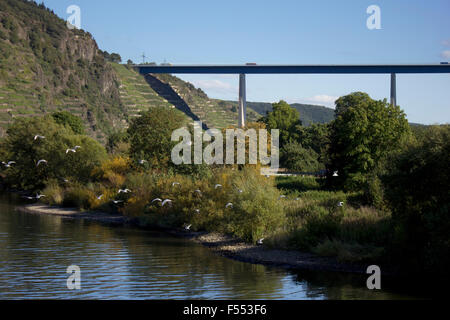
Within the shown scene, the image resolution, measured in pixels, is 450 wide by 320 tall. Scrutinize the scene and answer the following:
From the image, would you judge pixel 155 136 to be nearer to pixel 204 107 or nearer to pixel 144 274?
pixel 144 274

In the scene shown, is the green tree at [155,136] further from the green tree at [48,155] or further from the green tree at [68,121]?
the green tree at [68,121]

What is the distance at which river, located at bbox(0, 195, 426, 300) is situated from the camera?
18984 mm

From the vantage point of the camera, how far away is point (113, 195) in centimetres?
4506

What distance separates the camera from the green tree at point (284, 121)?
287ft

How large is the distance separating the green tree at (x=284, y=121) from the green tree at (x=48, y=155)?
37.6m

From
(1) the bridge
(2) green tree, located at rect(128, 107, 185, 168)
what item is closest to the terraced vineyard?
(1) the bridge

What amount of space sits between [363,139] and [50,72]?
9670 centimetres

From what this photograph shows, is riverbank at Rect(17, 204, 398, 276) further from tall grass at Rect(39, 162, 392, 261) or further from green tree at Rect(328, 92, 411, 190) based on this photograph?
green tree at Rect(328, 92, 411, 190)

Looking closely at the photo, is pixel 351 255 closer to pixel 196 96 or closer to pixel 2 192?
pixel 2 192

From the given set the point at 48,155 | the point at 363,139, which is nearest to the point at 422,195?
the point at 363,139

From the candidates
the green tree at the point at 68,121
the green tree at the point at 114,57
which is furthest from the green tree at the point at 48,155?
the green tree at the point at 114,57

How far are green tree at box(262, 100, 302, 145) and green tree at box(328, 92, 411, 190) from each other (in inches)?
1731
